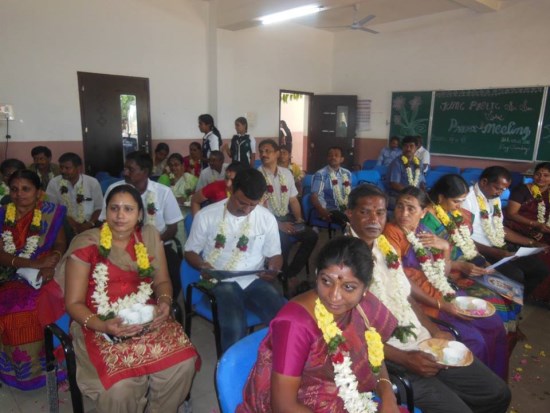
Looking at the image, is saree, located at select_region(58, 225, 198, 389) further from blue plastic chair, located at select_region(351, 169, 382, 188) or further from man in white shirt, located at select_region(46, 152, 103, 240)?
blue plastic chair, located at select_region(351, 169, 382, 188)

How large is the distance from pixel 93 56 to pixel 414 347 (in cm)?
637

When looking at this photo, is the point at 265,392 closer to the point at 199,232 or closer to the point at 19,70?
the point at 199,232

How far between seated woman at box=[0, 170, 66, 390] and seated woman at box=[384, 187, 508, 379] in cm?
189

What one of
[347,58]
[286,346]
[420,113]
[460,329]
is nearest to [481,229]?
[460,329]

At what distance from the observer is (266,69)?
8.71 meters

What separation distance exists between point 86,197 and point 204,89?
173 inches

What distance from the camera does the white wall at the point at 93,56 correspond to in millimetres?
5609

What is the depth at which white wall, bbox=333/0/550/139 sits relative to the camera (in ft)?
23.0

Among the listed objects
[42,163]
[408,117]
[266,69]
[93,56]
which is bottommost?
[42,163]

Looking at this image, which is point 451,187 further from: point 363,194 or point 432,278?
point 363,194

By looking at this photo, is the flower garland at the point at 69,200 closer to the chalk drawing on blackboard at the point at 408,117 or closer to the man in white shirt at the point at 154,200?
the man in white shirt at the point at 154,200

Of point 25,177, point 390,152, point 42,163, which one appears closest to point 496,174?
point 25,177

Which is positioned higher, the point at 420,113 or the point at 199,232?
the point at 420,113

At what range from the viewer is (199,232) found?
2.60 m
